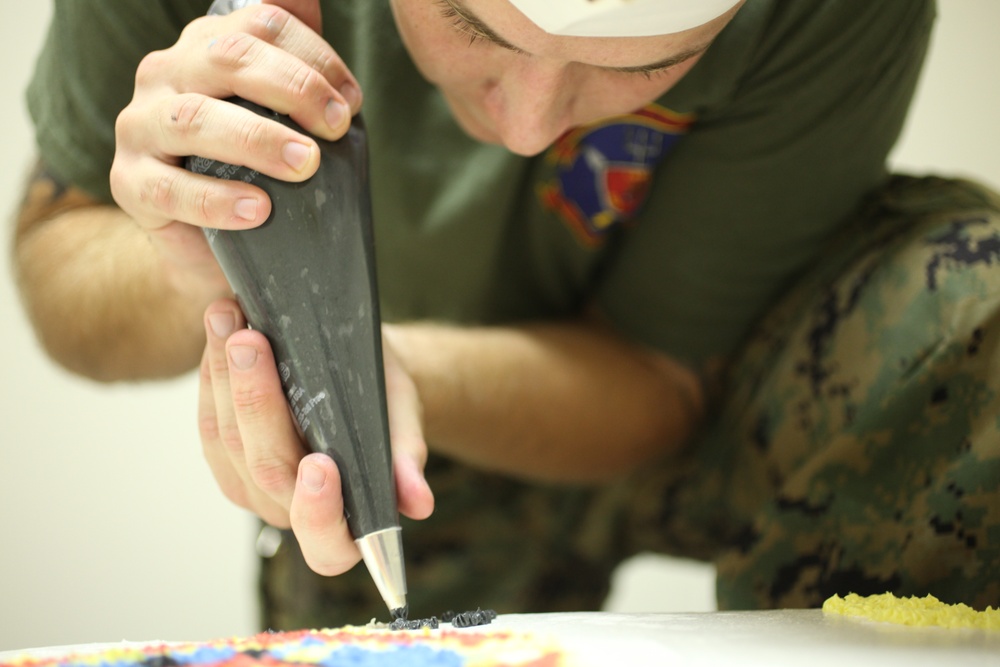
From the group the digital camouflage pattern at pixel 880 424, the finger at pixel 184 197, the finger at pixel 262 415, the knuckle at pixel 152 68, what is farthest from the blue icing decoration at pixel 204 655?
the digital camouflage pattern at pixel 880 424

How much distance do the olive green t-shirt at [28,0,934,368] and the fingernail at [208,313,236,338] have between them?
9.6 inches

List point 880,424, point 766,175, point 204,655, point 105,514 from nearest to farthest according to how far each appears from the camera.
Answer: point 204,655, point 880,424, point 766,175, point 105,514

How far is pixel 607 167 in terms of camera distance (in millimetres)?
806

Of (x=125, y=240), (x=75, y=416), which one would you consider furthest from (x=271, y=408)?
(x=75, y=416)

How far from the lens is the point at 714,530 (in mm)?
860

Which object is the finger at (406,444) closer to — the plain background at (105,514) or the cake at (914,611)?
the cake at (914,611)

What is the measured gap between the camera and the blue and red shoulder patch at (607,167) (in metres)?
0.77

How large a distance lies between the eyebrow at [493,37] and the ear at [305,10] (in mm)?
94

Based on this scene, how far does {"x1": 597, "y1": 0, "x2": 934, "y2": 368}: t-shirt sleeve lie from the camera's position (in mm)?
695

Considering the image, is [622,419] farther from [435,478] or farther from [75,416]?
[75,416]

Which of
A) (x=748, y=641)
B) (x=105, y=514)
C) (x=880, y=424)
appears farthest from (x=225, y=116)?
(x=105, y=514)

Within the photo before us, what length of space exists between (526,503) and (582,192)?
351mm

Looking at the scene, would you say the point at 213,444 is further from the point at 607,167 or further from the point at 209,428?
the point at 607,167

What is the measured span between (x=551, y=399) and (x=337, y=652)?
1.48ft
